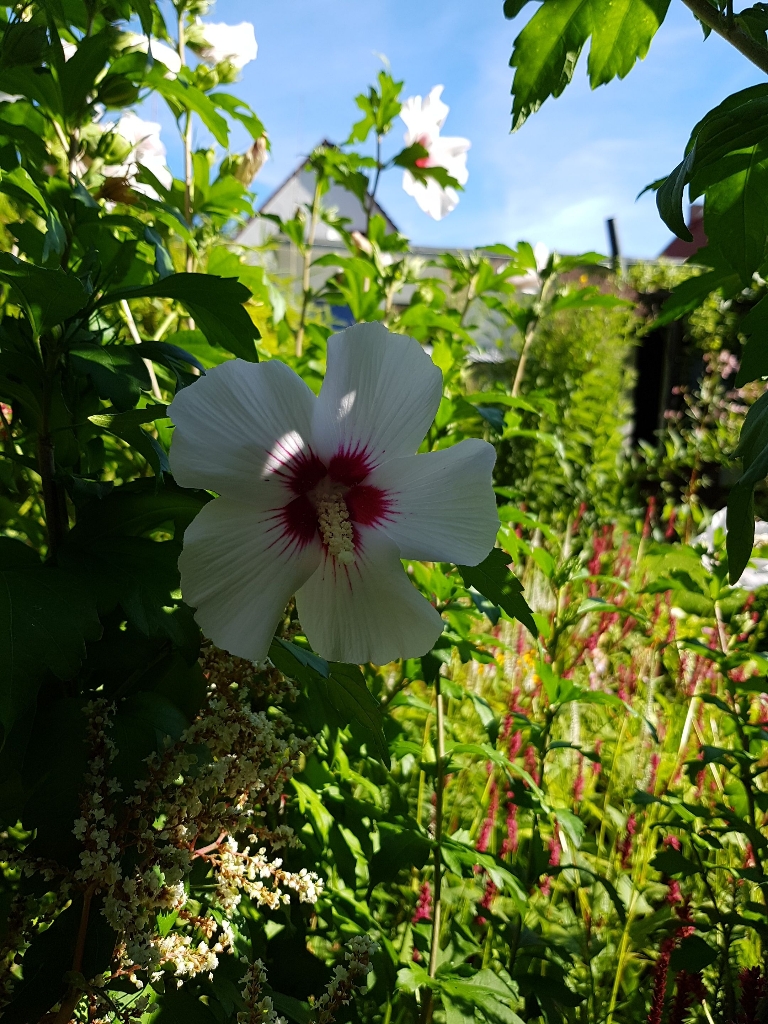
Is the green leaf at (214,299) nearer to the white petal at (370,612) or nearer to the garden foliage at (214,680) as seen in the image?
the garden foliage at (214,680)

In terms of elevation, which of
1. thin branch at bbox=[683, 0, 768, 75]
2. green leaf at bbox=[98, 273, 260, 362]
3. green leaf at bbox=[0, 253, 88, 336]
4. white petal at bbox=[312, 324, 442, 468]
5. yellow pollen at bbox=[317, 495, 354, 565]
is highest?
thin branch at bbox=[683, 0, 768, 75]

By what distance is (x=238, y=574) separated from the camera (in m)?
0.55

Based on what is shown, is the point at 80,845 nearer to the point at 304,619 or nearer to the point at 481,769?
the point at 304,619

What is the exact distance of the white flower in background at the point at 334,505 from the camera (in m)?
0.54

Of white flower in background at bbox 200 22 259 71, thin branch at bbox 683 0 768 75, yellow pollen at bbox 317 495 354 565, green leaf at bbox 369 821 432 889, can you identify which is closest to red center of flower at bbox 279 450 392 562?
yellow pollen at bbox 317 495 354 565

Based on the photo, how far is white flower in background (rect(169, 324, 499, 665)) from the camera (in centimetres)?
54

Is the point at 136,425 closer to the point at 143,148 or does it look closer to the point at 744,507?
the point at 744,507

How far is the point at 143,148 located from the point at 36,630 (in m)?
1.17

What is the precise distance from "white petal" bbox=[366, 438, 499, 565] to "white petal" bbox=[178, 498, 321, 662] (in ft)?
0.28

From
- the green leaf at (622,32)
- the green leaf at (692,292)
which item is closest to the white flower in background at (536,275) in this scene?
the green leaf at (692,292)

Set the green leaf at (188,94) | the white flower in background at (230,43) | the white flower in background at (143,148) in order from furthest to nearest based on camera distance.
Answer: the white flower in background at (230,43) < the white flower in background at (143,148) < the green leaf at (188,94)

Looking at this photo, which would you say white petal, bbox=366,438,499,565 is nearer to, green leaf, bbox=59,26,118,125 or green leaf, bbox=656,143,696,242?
green leaf, bbox=656,143,696,242

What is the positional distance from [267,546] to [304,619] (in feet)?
0.20

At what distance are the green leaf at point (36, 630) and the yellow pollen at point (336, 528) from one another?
188 mm
